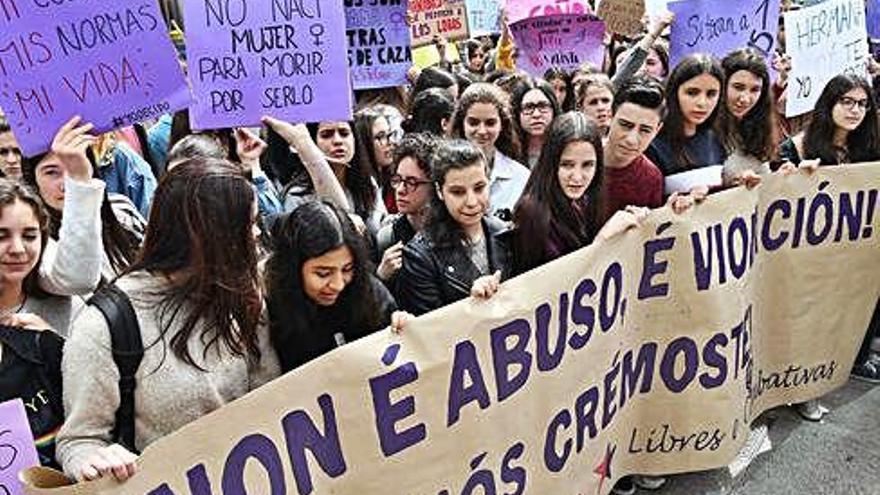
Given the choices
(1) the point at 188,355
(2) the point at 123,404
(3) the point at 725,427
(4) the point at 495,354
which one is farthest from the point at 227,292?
(3) the point at 725,427

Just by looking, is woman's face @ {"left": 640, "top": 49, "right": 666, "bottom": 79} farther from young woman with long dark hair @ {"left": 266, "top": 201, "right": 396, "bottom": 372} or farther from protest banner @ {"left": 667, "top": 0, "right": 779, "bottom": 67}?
young woman with long dark hair @ {"left": 266, "top": 201, "right": 396, "bottom": 372}

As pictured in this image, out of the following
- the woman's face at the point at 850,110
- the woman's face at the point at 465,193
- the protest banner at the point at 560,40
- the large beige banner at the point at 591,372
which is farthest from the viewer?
the protest banner at the point at 560,40

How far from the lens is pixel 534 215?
Answer: 284cm

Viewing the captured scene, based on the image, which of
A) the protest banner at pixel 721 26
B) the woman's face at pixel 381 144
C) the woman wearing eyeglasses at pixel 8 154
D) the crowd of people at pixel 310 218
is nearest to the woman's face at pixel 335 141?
the crowd of people at pixel 310 218

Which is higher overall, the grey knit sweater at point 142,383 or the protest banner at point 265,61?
the protest banner at point 265,61

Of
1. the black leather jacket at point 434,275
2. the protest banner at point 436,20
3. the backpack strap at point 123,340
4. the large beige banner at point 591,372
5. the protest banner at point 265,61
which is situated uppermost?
the protest banner at point 436,20

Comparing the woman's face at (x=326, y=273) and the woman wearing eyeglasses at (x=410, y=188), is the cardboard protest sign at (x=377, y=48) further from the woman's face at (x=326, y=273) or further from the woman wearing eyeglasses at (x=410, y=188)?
the woman's face at (x=326, y=273)

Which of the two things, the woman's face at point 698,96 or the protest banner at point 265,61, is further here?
the woman's face at point 698,96

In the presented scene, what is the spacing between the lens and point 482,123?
3.88m

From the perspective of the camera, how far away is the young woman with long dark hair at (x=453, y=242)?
2.67m

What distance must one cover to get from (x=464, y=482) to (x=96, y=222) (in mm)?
1182

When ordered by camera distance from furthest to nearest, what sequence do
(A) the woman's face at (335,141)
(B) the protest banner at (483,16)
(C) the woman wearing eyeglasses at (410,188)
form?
1. (B) the protest banner at (483,16)
2. (A) the woman's face at (335,141)
3. (C) the woman wearing eyeglasses at (410,188)

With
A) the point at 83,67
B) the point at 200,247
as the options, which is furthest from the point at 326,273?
the point at 83,67

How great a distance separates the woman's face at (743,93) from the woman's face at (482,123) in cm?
105
